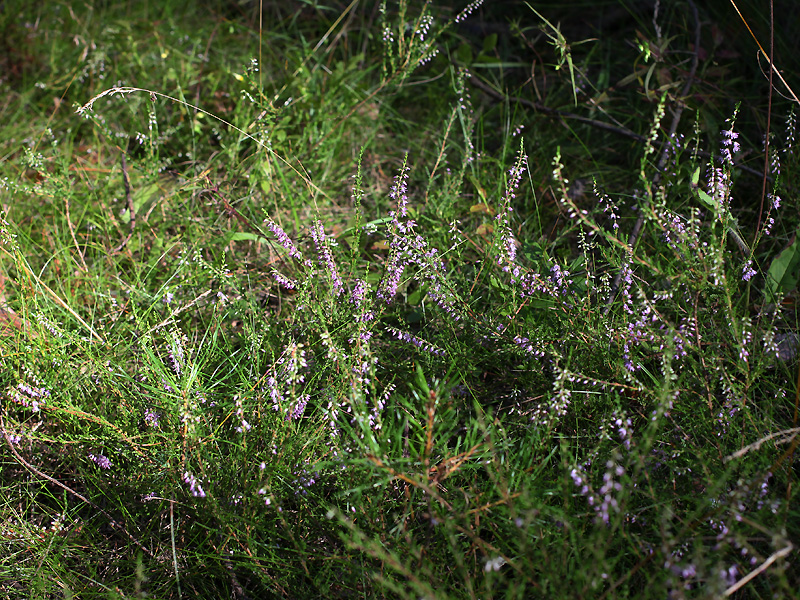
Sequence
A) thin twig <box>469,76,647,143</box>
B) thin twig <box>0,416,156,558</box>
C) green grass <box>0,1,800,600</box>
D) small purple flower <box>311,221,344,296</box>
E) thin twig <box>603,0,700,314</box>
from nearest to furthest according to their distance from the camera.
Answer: green grass <box>0,1,800,600</box>, thin twig <box>0,416,156,558</box>, small purple flower <box>311,221,344,296</box>, thin twig <box>603,0,700,314</box>, thin twig <box>469,76,647,143</box>

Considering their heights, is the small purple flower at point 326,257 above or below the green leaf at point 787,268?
below

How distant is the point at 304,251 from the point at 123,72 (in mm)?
1579

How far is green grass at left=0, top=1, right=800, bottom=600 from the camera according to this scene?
1570 mm

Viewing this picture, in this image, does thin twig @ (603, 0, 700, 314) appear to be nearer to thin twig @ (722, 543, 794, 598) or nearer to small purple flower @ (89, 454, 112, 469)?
thin twig @ (722, 543, 794, 598)

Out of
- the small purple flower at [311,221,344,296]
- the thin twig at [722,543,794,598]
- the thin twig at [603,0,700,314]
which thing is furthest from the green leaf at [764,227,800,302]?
the small purple flower at [311,221,344,296]

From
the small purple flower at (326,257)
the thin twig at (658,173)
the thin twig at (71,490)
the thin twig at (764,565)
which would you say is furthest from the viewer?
the thin twig at (658,173)

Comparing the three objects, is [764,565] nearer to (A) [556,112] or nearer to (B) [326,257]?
(B) [326,257]

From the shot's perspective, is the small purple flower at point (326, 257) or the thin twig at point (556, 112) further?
the thin twig at point (556, 112)

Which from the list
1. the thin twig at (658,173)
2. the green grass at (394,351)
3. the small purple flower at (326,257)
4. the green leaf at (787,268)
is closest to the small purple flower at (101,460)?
the green grass at (394,351)

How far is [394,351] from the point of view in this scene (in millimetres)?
2250

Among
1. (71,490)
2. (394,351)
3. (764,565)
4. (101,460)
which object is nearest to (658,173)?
(394,351)

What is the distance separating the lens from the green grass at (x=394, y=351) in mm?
1570

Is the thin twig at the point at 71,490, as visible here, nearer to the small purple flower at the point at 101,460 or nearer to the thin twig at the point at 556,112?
the small purple flower at the point at 101,460

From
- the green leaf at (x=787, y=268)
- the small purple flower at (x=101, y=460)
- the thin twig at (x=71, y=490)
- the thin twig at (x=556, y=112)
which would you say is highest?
the thin twig at (x=556, y=112)
